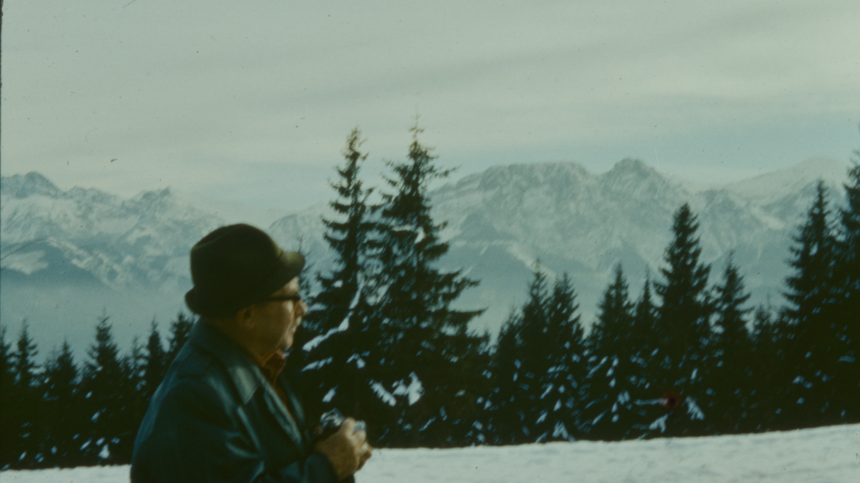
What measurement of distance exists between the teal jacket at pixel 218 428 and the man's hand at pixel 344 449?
25 millimetres

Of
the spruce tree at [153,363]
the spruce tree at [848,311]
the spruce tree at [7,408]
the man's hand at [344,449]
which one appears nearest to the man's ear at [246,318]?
the man's hand at [344,449]

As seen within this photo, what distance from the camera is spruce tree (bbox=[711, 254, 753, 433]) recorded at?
36.1 metres

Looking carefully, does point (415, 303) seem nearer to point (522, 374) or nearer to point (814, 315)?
point (814, 315)

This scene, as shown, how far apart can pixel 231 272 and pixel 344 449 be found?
0.55 m

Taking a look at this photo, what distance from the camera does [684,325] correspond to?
114 ft

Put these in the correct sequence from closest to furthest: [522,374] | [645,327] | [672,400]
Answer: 1. [672,400]
2. [645,327]
3. [522,374]

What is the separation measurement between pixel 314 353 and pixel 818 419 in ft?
74.9

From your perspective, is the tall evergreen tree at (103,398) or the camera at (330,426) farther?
the tall evergreen tree at (103,398)

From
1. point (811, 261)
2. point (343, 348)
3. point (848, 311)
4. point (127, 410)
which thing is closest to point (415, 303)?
point (343, 348)

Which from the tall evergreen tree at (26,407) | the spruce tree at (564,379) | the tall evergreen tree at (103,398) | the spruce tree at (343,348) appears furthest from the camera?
the tall evergreen tree at (103,398)

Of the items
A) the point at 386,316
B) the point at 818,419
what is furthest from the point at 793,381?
the point at 386,316

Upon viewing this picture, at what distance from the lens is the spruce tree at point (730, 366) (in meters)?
36.1

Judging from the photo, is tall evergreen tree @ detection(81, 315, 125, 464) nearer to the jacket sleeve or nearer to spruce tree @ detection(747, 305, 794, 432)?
spruce tree @ detection(747, 305, 794, 432)

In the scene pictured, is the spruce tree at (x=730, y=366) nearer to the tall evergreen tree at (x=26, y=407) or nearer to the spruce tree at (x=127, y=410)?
the spruce tree at (x=127, y=410)
